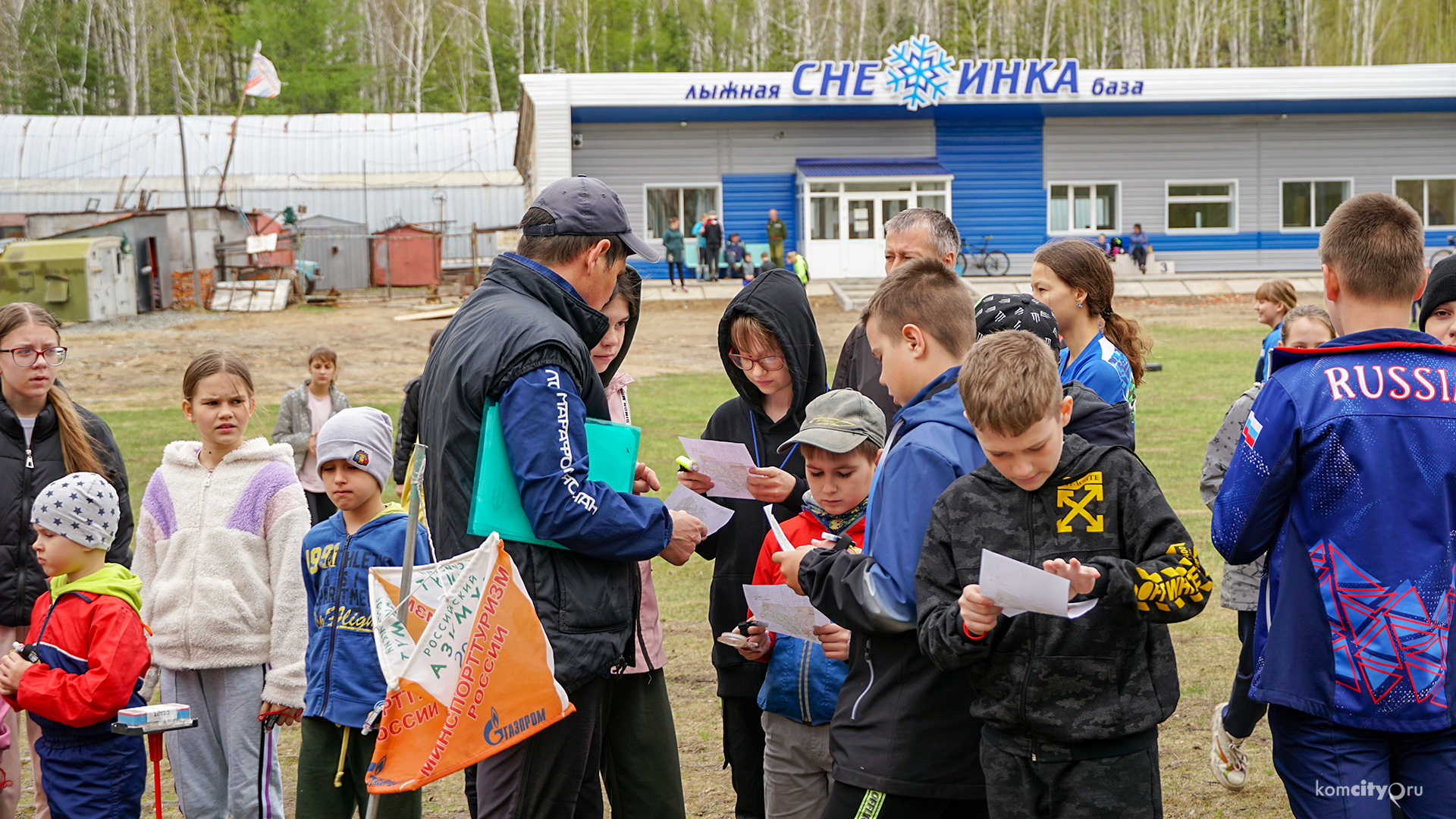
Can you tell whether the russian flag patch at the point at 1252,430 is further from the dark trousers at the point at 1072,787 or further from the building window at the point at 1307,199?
→ the building window at the point at 1307,199

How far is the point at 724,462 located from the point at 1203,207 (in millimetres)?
35652

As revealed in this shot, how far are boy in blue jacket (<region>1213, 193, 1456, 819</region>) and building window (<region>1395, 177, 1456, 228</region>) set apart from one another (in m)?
37.8

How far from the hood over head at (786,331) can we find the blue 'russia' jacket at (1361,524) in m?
1.54

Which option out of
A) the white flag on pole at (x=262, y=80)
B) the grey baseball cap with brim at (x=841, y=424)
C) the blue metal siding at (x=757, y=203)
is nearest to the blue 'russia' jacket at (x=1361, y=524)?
the grey baseball cap with brim at (x=841, y=424)

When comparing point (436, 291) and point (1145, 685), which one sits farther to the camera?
point (436, 291)

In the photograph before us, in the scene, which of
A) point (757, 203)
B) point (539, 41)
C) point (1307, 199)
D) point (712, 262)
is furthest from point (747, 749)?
point (539, 41)

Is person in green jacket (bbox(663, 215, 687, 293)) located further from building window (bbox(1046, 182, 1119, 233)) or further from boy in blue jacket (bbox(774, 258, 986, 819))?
boy in blue jacket (bbox(774, 258, 986, 819))

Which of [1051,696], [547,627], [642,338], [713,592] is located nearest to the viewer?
[1051,696]

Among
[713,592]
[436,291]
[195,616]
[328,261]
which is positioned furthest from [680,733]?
[328,261]

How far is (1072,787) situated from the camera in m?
2.41

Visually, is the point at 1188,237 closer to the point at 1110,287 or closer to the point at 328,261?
the point at 328,261

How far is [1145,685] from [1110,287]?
6.65ft

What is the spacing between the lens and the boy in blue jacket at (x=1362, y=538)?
255 centimetres

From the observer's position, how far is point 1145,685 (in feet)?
7.98
